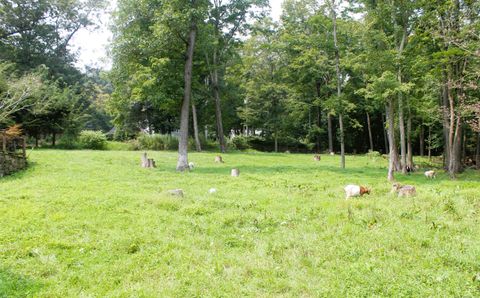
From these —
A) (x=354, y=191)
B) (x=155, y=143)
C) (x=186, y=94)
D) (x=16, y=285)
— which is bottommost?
(x=16, y=285)

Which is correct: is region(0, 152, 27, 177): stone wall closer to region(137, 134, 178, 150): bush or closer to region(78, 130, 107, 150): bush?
region(78, 130, 107, 150): bush

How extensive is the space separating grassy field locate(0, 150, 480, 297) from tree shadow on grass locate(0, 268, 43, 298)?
0.01m

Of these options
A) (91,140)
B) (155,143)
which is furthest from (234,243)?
(91,140)

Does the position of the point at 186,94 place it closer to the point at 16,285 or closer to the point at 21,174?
the point at 21,174

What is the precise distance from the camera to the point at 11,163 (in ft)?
35.3

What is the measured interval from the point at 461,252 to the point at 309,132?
24982 millimetres

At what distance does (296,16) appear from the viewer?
94.2ft

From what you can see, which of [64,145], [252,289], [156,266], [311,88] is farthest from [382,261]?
[311,88]

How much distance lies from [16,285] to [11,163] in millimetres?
8680

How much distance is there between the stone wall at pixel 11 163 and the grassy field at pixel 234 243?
2.27 meters

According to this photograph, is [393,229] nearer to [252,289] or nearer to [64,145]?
[252,289]

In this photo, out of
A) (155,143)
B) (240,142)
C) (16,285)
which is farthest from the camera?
(240,142)

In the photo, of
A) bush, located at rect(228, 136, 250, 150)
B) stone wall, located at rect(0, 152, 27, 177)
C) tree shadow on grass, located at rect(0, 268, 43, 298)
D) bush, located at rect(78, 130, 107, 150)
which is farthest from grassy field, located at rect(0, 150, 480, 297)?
bush, located at rect(228, 136, 250, 150)

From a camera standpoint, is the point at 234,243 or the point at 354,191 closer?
the point at 234,243
